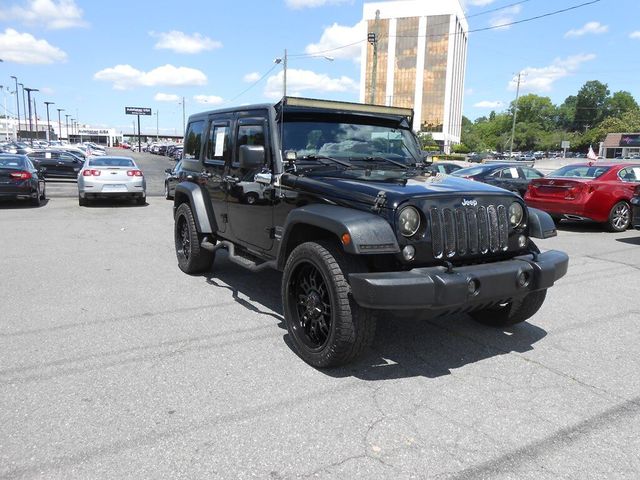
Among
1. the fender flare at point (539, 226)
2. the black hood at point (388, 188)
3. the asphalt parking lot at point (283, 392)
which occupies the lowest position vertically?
the asphalt parking lot at point (283, 392)

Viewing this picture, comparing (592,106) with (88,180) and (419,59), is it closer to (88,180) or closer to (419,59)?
(419,59)

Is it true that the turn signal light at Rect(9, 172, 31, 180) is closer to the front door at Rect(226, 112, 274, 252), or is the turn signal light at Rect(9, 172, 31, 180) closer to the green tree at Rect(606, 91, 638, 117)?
the front door at Rect(226, 112, 274, 252)

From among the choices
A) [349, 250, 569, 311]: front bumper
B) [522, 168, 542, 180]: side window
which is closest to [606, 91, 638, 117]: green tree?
[522, 168, 542, 180]: side window

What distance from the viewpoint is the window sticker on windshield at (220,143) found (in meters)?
5.64

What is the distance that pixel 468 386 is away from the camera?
11.6ft

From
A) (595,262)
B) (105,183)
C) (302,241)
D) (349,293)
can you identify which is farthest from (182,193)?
(105,183)

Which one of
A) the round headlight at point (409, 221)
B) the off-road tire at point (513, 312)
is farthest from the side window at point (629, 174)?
the round headlight at point (409, 221)

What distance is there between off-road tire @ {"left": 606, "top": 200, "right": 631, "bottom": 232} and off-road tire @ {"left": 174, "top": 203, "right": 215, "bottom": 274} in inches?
352

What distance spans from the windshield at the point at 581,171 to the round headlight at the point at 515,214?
8602mm

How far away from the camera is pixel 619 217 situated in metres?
11.2

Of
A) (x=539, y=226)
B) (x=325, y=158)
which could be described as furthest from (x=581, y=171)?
(x=325, y=158)

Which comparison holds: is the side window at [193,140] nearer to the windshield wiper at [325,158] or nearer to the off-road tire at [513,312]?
the windshield wiper at [325,158]

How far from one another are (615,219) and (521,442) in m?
9.98

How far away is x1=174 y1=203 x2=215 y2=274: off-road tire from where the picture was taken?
245 inches
